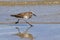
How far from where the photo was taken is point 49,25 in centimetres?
1109

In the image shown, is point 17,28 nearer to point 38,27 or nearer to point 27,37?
point 38,27

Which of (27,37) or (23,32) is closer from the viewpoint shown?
(27,37)

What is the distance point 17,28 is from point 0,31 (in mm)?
682

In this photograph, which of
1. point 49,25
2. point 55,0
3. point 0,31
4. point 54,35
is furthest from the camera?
point 55,0

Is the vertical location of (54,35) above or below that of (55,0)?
above

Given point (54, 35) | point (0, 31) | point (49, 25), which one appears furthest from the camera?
point (49, 25)

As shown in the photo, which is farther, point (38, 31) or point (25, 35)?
point (38, 31)

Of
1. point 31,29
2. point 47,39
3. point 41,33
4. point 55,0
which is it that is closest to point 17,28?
point 31,29

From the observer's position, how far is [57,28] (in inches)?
412

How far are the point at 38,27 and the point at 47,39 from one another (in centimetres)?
187

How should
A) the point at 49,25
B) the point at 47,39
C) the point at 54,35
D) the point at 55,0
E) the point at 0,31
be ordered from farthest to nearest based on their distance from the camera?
the point at 55,0
the point at 49,25
the point at 0,31
the point at 54,35
the point at 47,39

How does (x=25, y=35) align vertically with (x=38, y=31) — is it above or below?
above

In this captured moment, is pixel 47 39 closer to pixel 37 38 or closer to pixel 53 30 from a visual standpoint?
pixel 37 38

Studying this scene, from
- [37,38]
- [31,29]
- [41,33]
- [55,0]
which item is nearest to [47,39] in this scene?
[37,38]
